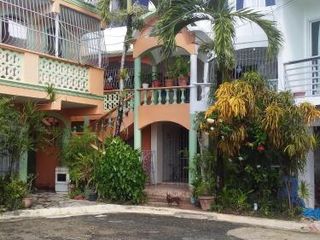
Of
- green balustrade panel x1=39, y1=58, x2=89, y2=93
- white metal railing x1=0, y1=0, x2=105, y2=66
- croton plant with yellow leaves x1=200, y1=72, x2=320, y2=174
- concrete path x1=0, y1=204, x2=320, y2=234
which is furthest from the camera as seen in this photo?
white metal railing x1=0, y1=0, x2=105, y2=66

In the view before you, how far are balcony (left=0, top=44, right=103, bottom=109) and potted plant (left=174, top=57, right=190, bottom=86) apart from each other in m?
2.67

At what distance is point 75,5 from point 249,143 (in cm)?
756

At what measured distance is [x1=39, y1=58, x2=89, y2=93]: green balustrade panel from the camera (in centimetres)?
1523

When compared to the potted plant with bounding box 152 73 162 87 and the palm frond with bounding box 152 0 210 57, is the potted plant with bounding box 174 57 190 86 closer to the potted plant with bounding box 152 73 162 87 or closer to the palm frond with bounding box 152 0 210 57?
the potted plant with bounding box 152 73 162 87

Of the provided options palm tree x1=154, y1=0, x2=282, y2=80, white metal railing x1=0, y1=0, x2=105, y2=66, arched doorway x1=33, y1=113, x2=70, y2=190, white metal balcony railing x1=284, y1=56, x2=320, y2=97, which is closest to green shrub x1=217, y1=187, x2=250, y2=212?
white metal balcony railing x1=284, y1=56, x2=320, y2=97

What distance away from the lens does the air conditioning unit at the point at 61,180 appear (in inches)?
688

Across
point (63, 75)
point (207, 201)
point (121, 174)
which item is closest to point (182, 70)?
point (63, 75)

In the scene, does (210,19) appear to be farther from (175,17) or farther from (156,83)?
(156,83)

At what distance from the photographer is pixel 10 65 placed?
1412 centimetres

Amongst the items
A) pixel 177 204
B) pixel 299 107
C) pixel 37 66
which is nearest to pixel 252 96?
pixel 299 107

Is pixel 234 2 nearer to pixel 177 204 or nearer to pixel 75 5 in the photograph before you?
pixel 75 5

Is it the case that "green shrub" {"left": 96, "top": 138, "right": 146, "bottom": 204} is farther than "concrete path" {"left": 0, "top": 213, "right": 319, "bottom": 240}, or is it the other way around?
"green shrub" {"left": 96, "top": 138, "right": 146, "bottom": 204}

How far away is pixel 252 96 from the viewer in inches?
514

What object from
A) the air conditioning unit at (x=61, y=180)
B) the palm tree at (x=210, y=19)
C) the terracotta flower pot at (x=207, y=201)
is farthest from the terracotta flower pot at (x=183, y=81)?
the air conditioning unit at (x=61, y=180)
